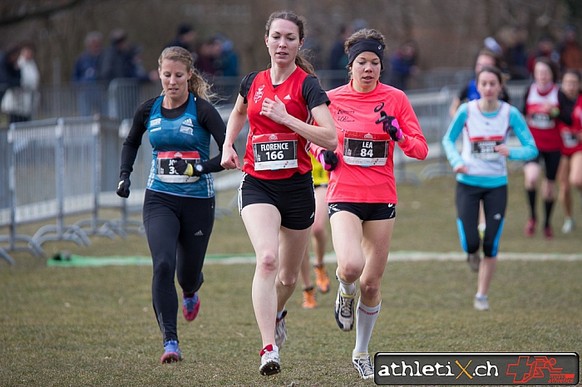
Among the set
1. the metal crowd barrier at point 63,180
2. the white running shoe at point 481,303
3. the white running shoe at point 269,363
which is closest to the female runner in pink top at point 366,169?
the white running shoe at point 269,363

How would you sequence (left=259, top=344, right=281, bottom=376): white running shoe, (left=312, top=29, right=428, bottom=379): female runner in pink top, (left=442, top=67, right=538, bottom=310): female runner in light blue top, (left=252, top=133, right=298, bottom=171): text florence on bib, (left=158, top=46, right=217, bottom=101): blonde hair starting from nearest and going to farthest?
(left=259, top=344, right=281, bottom=376): white running shoe, (left=252, top=133, right=298, bottom=171): text florence on bib, (left=312, top=29, right=428, bottom=379): female runner in pink top, (left=158, top=46, right=217, bottom=101): blonde hair, (left=442, top=67, right=538, bottom=310): female runner in light blue top

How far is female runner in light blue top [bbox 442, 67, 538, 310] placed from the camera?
369 inches

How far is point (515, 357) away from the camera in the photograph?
18.0 ft

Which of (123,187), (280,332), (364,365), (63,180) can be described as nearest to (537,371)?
(364,365)

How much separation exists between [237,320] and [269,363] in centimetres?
298

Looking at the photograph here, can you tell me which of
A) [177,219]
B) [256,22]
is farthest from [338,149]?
[256,22]

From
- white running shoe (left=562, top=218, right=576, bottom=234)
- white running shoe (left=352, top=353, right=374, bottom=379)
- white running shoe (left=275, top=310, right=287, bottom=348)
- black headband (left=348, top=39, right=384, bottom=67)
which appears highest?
black headband (left=348, top=39, right=384, bottom=67)

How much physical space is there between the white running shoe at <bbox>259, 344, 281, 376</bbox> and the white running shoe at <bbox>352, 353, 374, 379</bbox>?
79cm

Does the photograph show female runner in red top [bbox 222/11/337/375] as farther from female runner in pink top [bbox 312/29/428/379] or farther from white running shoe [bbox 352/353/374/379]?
white running shoe [bbox 352/353/374/379]

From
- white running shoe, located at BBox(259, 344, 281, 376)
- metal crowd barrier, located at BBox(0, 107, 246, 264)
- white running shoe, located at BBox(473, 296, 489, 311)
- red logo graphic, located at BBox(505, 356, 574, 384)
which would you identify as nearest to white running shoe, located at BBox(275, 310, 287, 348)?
white running shoe, located at BBox(259, 344, 281, 376)

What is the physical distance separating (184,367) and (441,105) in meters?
14.0

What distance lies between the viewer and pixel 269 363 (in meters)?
6.12

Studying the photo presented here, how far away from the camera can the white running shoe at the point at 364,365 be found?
6.73 metres

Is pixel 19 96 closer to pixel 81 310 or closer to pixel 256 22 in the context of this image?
pixel 81 310
